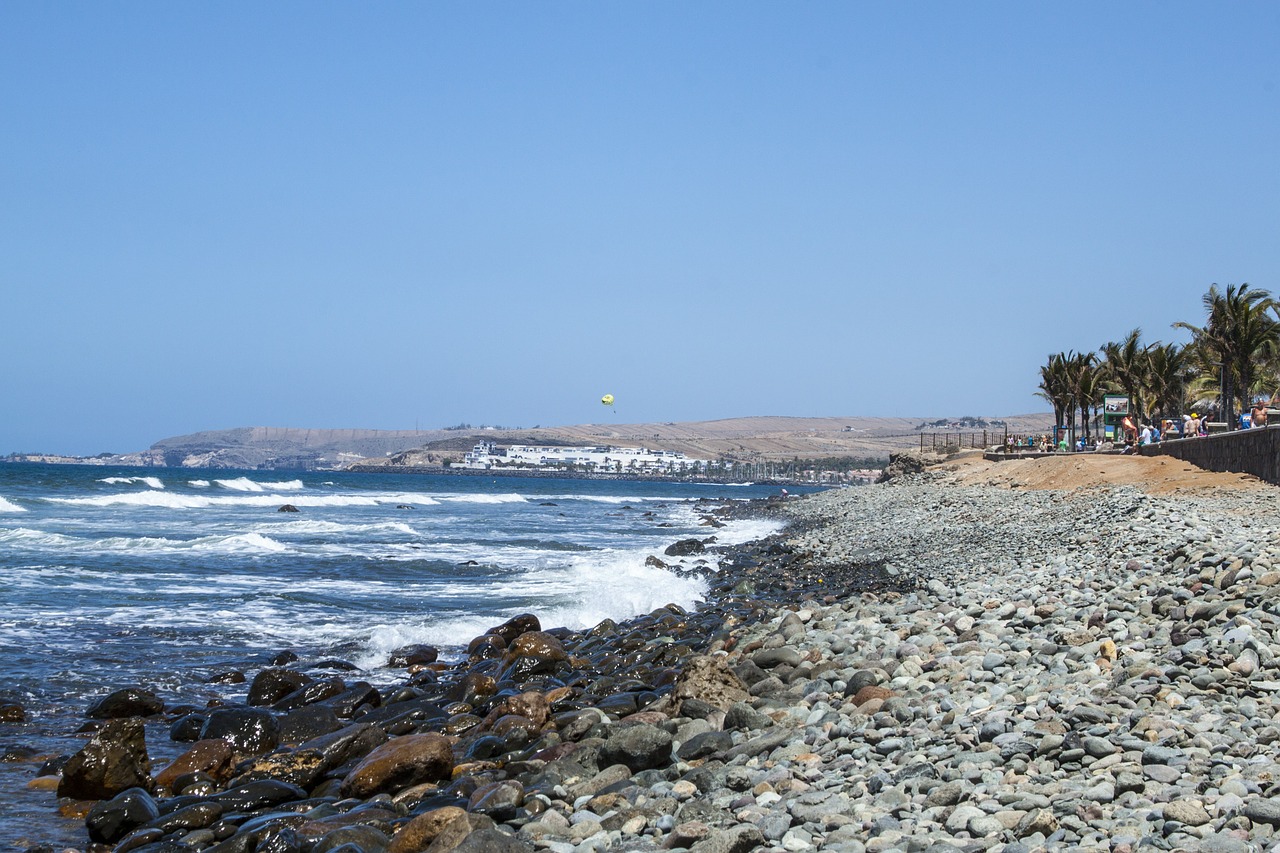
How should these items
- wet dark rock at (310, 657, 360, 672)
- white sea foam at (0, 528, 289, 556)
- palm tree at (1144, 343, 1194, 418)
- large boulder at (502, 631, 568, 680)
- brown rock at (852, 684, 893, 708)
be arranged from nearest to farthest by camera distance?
brown rock at (852, 684, 893, 708) → large boulder at (502, 631, 568, 680) → wet dark rock at (310, 657, 360, 672) → white sea foam at (0, 528, 289, 556) → palm tree at (1144, 343, 1194, 418)

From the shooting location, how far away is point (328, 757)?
7.70 meters

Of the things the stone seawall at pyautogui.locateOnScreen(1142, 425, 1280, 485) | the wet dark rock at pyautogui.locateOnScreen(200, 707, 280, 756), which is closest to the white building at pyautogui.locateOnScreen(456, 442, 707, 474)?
the stone seawall at pyautogui.locateOnScreen(1142, 425, 1280, 485)

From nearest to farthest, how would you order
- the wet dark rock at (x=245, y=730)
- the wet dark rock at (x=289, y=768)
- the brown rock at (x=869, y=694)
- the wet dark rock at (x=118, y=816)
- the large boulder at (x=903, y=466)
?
the wet dark rock at (x=118, y=816)
the brown rock at (x=869, y=694)
the wet dark rock at (x=289, y=768)
the wet dark rock at (x=245, y=730)
the large boulder at (x=903, y=466)

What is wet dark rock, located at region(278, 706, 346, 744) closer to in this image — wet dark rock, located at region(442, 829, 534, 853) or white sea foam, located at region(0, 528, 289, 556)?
wet dark rock, located at region(442, 829, 534, 853)

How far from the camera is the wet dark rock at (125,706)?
9195 mm

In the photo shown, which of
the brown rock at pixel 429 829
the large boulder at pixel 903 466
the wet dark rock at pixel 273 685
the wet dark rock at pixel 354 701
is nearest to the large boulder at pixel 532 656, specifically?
the wet dark rock at pixel 354 701

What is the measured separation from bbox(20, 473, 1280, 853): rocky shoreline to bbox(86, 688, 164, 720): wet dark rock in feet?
0.06

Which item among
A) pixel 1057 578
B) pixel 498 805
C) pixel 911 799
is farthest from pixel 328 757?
pixel 1057 578

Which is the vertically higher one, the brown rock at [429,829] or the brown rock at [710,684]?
the brown rock at [710,684]

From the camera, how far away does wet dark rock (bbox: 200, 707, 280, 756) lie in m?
8.34

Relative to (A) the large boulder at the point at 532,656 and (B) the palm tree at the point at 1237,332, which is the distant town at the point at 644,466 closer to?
(B) the palm tree at the point at 1237,332

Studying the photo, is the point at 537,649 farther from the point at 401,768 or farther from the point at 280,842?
the point at 280,842

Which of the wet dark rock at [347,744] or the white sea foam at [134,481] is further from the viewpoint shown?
the white sea foam at [134,481]

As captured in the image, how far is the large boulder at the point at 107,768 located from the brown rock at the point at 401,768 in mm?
1599
